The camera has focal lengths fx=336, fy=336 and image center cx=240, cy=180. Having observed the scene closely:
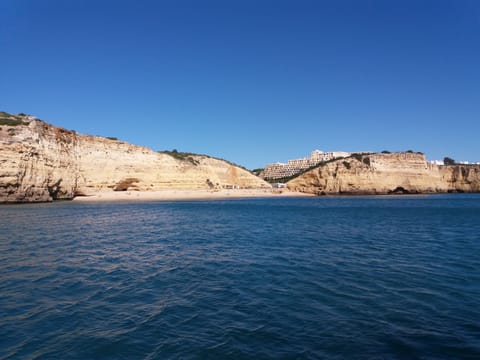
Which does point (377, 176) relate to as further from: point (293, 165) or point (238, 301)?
point (293, 165)

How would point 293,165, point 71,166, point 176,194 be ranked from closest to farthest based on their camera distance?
point 71,166 < point 176,194 < point 293,165

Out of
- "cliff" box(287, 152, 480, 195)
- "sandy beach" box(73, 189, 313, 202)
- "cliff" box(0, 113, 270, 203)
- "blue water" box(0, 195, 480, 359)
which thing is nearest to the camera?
"blue water" box(0, 195, 480, 359)

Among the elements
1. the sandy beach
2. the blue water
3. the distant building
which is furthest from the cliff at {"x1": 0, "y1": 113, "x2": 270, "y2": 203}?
the distant building

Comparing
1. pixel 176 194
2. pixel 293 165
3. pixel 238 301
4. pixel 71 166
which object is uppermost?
pixel 293 165

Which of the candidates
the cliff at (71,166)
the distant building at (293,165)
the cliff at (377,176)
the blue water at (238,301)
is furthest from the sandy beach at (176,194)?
the distant building at (293,165)

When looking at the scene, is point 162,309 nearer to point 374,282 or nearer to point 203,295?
point 203,295

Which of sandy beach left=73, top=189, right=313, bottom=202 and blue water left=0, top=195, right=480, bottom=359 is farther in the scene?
sandy beach left=73, top=189, right=313, bottom=202

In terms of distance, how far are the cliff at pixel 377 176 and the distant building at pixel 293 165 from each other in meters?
82.3

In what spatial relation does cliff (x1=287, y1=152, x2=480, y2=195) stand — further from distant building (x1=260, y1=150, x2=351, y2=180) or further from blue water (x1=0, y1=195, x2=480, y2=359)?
distant building (x1=260, y1=150, x2=351, y2=180)

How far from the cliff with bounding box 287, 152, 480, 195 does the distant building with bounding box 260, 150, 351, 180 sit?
82.3m

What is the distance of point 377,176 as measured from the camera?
87125 millimetres

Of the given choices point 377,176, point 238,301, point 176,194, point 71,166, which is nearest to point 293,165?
point 377,176

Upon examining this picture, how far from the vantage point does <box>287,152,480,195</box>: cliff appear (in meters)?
87.7

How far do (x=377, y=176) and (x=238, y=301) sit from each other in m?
87.0
